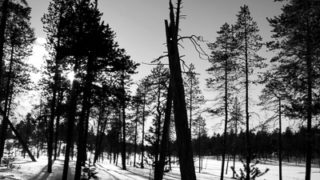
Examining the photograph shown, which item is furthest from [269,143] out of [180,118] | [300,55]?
[180,118]

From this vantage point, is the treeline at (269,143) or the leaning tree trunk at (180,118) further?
the treeline at (269,143)

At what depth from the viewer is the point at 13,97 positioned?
1147 inches

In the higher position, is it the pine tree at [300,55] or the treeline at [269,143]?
the pine tree at [300,55]

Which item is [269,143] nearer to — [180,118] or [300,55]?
[300,55]

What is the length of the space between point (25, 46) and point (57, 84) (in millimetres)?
6829

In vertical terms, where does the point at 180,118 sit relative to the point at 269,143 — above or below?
above

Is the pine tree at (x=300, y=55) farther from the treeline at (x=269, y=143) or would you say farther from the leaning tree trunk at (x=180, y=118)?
the leaning tree trunk at (x=180, y=118)

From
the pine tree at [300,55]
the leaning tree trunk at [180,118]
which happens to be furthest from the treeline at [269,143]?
the leaning tree trunk at [180,118]

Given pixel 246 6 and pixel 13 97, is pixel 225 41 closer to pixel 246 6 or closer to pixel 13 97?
pixel 246 6

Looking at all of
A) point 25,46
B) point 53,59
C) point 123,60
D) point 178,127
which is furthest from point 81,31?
point 178,127

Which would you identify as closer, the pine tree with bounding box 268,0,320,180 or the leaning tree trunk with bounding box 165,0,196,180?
the leaning tree trunk with bounding box 165,0,196,180

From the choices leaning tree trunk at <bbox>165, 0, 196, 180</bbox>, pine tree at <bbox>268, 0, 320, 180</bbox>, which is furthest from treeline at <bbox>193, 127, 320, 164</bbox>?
Answer: leaning tree trunk at <bbox>165, 0, 196, 180</bbox>

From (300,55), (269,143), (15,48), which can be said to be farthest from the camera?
(269,143)

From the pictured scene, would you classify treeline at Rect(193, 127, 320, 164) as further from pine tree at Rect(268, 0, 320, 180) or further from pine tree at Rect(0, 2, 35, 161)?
pine tree at Rect(0, 2, 35, 161)
